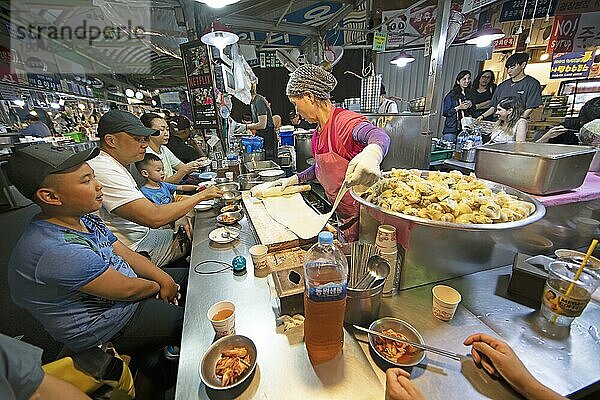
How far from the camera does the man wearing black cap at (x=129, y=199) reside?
181 cm

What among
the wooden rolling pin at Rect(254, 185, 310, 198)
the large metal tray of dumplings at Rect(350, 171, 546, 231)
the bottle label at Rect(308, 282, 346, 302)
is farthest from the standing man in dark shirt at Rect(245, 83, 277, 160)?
the bottle label at Rect(308, 282, 346, 302)

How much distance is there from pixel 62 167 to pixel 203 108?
2485mm

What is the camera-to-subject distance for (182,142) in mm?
4457

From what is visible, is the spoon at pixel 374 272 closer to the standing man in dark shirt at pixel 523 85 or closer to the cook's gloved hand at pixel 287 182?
the cook's gloved hand at pixel 287 182

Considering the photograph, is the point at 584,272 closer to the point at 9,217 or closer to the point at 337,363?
the point at 337,363

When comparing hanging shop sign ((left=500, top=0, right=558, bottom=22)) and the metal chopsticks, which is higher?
hanging shop sign ((left=500, top=0, right=558, bottom=22))

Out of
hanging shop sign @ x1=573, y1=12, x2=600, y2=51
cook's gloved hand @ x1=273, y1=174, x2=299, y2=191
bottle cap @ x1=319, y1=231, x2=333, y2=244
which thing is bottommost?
cook's gloved hand @ x1=273, y1=174, x2=299, y2=191

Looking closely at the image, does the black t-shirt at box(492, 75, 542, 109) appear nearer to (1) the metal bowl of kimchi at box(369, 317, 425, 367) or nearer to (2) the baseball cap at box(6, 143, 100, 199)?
(1) the metal bowl of kimchi at box(369, 317, 425, 367)

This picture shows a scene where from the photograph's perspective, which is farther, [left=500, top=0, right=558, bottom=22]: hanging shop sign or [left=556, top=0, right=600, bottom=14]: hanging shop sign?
[left=556, top=0, right=600, bottom=14]: hanging shop sign

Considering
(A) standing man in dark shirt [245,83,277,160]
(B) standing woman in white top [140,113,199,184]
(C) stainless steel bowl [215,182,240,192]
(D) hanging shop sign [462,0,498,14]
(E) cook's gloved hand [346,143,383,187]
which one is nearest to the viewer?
(E) cook's gloved hand [346,143,383,187]

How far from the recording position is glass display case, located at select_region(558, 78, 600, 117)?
6766 mm

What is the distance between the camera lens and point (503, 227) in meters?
0.94

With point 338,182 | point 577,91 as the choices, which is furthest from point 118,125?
point 577,91

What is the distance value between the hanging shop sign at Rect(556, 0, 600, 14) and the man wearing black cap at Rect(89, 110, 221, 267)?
7.10 metres
